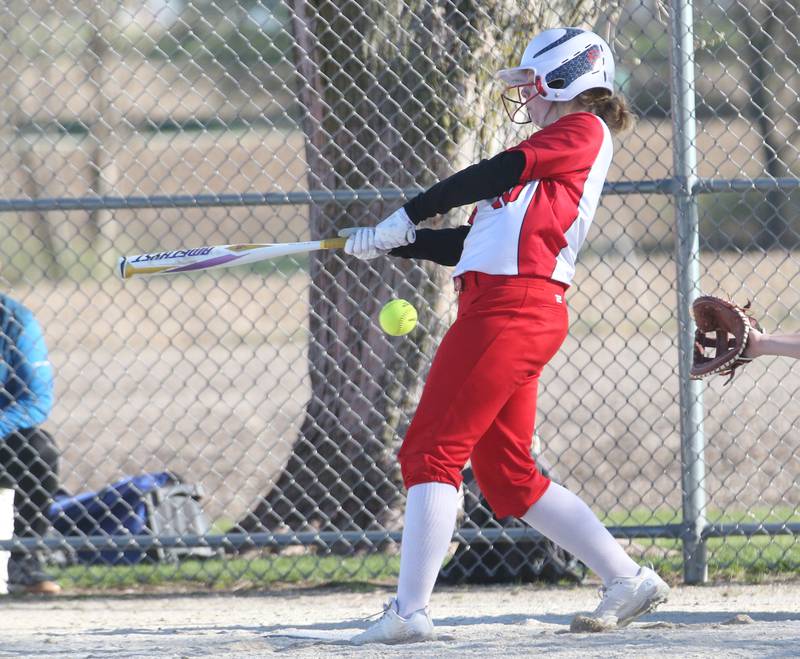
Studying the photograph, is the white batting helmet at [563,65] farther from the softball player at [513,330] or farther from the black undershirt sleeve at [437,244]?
the black undershirt sleeve at [437,244]

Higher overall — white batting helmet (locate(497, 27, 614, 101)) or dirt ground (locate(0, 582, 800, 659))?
white batting helmet (locate(497, 27, 614, 101))

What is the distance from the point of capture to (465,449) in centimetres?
328

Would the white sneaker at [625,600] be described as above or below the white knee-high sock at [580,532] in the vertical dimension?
below

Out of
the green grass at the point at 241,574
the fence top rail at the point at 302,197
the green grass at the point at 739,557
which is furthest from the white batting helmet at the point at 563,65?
the green grass at the point at 241,574

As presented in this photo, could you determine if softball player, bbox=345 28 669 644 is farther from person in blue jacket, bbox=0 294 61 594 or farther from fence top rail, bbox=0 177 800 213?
person in blue jacket, bbox=0 294 61 594

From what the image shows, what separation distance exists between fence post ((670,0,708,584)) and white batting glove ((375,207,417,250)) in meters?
1.55

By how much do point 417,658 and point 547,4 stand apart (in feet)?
10.2

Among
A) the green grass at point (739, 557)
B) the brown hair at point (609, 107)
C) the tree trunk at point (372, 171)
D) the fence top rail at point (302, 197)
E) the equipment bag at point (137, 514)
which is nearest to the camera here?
the brown hair at point (609, 107)

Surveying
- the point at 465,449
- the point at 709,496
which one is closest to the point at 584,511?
the point at 465,449

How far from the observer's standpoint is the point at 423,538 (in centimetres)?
328

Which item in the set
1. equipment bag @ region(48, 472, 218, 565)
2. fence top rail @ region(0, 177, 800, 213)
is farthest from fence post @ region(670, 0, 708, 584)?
equipment bag @ region(48, 472, 218, 565)

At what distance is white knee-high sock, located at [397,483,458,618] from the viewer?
3275mm

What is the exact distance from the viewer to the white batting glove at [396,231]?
336cm

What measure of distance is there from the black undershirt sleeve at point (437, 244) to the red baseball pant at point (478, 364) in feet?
0.69
